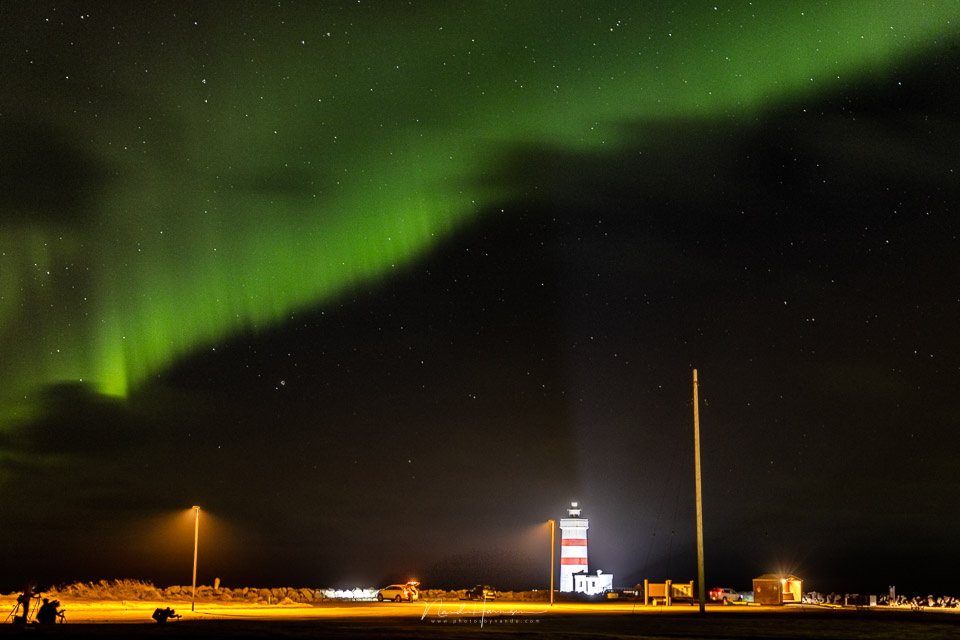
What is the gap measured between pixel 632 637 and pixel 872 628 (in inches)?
372

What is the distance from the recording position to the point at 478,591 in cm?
7156

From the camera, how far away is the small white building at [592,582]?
7419 cm

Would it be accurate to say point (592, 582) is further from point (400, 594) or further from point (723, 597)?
point (400, 594)

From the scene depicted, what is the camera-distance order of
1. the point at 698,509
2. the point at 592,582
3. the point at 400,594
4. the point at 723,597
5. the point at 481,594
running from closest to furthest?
the point at 698,509 → the point at 400,594 → the point at 723,597 → the point at 481,594 → the point at 592,582

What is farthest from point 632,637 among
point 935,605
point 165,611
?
point 935,605

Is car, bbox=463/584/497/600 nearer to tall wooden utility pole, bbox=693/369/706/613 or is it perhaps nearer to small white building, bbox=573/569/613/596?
small white building, bbox=573/569/613/596

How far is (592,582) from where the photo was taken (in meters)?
75.2

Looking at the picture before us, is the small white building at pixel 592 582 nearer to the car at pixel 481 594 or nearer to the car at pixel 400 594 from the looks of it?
the car at pixel 481 594

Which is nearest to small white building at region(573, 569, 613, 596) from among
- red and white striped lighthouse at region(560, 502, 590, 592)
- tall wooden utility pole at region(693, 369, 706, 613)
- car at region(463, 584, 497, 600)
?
red and white striped lighthouse at region(560, 502, 590, 592)

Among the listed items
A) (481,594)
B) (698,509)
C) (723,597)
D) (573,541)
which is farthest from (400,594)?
(698,509)

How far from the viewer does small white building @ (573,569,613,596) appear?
74.2 metres

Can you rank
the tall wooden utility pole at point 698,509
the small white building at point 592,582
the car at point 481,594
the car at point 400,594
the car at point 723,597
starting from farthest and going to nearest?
1. the small white building at point 592,582
2. the car at point 723,597
3. the car at point 481,594
4. the car at point 400,594
5. the tall wooden utility pole at point 698,509

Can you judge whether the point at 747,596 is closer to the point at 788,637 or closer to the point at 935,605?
the point at 935,605

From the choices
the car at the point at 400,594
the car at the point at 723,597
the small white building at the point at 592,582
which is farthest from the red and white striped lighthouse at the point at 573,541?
the car at the point at 400,594
